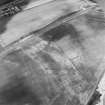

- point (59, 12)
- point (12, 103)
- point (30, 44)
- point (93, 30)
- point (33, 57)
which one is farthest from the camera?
point (59, 12)

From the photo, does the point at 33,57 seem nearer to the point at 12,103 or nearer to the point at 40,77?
the point at 40,77

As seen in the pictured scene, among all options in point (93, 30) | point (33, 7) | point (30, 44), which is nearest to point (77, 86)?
point (30, 44)

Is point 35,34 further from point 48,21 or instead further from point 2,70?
point 2,70

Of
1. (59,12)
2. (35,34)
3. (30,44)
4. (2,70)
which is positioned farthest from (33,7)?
(2,70)

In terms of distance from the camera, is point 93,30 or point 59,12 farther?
point 59,12

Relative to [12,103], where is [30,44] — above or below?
above

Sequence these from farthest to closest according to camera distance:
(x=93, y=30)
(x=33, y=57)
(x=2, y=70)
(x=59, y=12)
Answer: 1. (x=59, y=12)
2. (x=93, y=30)
3. (x=33, y=57)
4. (x=2, y=70)

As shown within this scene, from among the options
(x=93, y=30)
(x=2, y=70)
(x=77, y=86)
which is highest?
(x=2, y=70)

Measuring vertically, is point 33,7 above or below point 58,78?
above

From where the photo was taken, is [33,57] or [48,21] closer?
[33,57]
